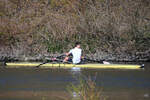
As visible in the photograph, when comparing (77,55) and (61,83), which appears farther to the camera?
(77,55)

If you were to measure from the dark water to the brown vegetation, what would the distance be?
3.39 m

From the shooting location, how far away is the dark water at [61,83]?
12.6 m

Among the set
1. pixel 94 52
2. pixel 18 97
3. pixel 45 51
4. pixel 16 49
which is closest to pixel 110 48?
pixel 94 52

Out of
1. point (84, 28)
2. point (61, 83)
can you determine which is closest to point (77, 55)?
point (61, 83)

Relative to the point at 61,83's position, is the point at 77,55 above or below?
above

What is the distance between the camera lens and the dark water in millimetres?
12617

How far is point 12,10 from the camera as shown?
1210 inches

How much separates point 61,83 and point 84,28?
10904 mm

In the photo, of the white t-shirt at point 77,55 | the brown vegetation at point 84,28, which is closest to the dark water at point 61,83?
the white t-shirt at point 77,55

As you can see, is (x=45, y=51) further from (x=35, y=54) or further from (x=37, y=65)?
(x=37, y=65)

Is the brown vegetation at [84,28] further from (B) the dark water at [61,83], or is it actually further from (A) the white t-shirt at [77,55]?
(A) the white t-shirt at [77,55]

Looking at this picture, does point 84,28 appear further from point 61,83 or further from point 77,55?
point 61,83

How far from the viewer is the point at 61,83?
15.5m

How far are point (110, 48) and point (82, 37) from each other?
2521mm
